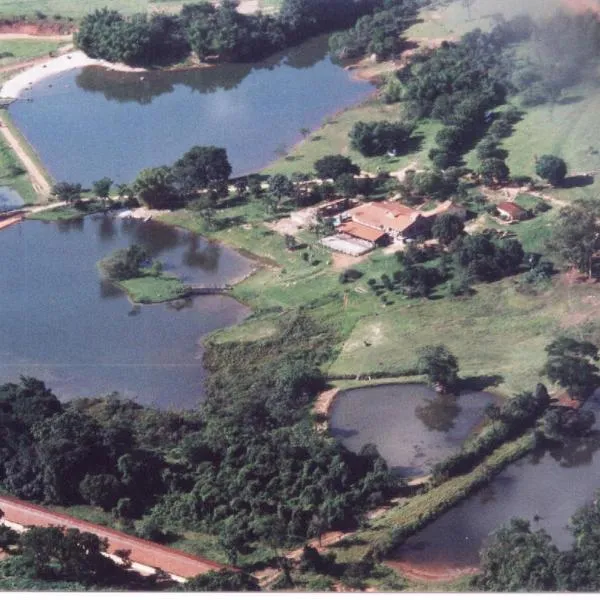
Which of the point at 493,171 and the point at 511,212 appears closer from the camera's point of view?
the point at 511,212

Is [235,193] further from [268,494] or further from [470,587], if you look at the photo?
[470,587]

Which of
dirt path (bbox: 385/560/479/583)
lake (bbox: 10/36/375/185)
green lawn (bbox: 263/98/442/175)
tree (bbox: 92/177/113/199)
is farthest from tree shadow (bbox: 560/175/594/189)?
dirt path (bbox: 385/560/479/583)

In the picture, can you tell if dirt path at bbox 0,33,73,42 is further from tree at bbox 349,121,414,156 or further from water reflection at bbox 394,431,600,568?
water reflection at bbox 394,431,600,568

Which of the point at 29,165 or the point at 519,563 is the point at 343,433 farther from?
the point at 29,165

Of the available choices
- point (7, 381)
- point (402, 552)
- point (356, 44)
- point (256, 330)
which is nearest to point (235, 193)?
point (256, 330)

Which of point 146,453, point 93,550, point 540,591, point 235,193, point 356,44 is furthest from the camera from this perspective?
point 356,44

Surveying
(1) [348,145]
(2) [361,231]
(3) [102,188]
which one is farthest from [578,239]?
(3) [102,188]
